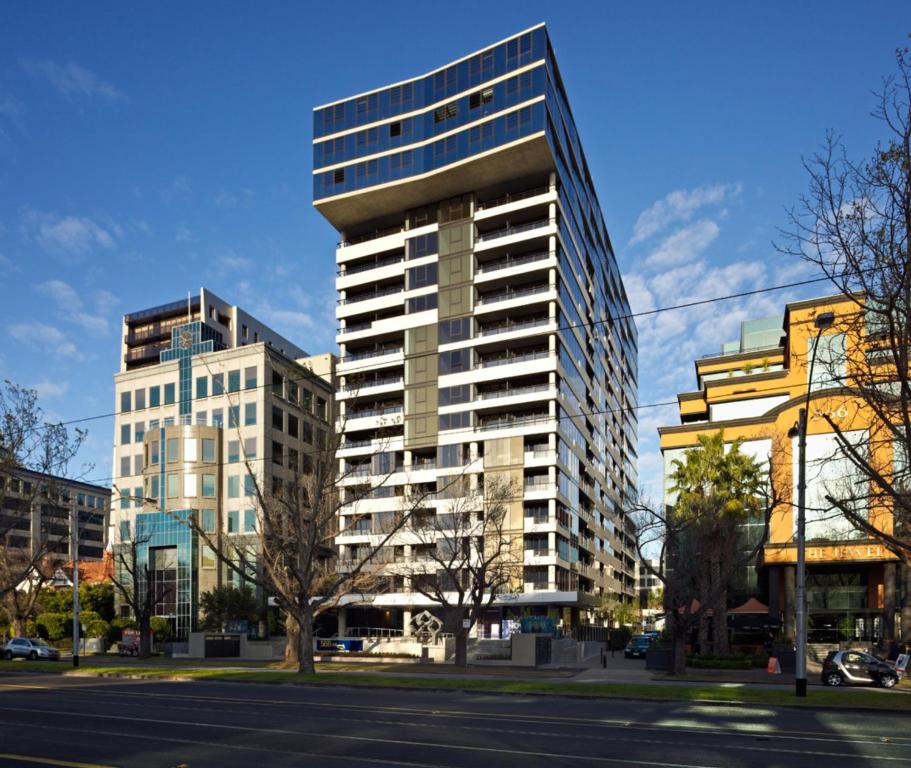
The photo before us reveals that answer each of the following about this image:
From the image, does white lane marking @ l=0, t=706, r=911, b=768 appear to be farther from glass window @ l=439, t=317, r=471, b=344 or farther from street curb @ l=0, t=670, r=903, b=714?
glass window @ l=439, t=317, r=471, b=344

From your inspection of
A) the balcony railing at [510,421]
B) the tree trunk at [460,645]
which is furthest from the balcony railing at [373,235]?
the tree trunk at [460,645]

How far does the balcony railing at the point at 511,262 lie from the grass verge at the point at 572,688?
46.1 metres

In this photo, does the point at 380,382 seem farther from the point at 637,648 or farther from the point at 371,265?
the point at 637,648

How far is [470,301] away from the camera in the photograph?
76812 mm

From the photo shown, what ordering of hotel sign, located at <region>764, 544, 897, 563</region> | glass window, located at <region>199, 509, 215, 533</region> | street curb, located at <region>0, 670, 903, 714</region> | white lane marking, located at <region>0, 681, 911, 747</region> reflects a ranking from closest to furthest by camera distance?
1. white lane marking, located at <region>0, 681, 911, 747</region>
2. street curb, located at <region>0, 670, 903, 714</region>
3. hotel sign, located at <region>764, 544, 897, 563</region>
4. glass window, located at <region>199, 509, 215, 533</region>

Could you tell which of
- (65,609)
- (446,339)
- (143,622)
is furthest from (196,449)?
(143,622)

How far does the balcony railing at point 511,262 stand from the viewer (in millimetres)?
75688

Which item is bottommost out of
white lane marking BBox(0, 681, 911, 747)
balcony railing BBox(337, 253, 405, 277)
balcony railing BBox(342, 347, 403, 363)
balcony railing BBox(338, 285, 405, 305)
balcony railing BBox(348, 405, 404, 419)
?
white lane marking BBox(0, 681, 911, 747)

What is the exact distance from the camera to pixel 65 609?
2719 inches

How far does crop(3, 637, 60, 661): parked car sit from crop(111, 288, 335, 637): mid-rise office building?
71.5 ft

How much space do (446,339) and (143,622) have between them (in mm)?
35680

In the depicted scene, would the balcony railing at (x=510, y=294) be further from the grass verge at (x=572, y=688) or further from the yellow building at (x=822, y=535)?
the grass verge at (x=572, y=688)

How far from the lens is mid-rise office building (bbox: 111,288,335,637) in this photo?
8219 centimetres

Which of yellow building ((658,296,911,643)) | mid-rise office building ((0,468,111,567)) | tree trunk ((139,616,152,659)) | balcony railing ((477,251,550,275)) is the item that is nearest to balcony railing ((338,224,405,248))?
balcony railing ((477,251,550,275))
